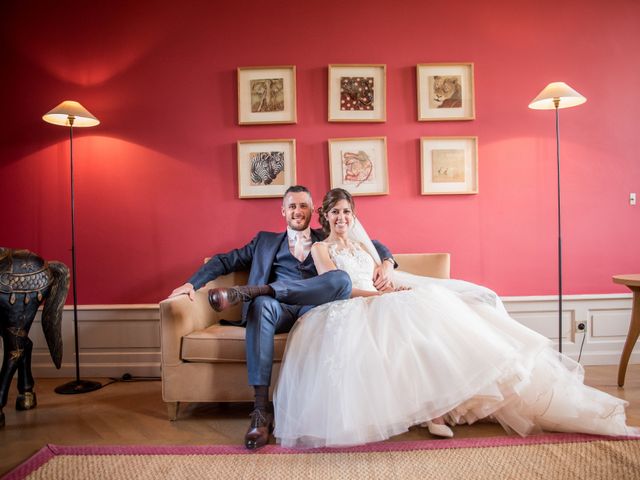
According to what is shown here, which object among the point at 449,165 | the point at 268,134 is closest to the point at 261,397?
the point at 268,134

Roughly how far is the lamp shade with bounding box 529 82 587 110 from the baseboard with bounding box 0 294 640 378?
137cm

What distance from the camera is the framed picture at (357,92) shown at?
3.22m

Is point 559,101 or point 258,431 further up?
point 559,101

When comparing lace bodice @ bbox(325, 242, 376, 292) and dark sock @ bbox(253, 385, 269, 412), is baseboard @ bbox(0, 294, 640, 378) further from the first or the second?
dark sock @ bbox(253, 385, 269, 412)

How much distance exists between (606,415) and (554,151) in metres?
2.06

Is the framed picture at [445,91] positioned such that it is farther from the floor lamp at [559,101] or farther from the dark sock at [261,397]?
the dark sock at [261,397]

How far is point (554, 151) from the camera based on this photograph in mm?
3270

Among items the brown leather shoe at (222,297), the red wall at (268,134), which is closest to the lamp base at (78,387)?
the red wall at (268,134)

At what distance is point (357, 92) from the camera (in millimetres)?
3221

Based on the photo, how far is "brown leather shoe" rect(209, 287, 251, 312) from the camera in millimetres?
2041

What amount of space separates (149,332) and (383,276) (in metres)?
1.81

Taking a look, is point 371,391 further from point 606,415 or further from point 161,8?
point 161,8

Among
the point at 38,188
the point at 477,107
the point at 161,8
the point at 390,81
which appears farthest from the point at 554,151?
the point at 38,188

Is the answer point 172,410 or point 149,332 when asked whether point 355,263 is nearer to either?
point 172,410
